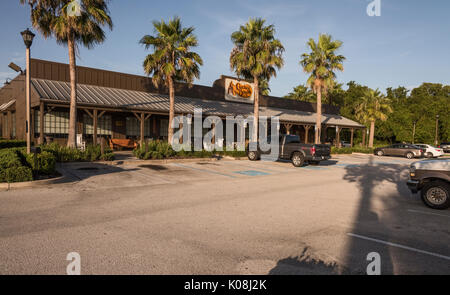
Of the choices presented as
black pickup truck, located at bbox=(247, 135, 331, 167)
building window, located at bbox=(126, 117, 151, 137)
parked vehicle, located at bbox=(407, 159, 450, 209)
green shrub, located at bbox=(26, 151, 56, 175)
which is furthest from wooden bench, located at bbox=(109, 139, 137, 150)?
parked vehicle, located at bbox=(407, 159, 450, 209)

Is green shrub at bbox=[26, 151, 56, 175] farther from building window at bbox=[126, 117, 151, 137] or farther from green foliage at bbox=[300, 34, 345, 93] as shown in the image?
green foliage at bbox=[300, 34, 345, 93]

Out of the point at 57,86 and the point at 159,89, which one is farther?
the point at 159,89

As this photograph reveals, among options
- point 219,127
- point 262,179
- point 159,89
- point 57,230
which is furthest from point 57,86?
point 57,230

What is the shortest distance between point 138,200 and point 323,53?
2384 centimetres

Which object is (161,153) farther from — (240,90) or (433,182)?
(240,90)

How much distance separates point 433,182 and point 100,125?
21.0 meters

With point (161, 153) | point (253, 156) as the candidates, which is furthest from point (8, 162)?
point (253, 156)

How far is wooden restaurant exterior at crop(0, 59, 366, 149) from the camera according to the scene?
18922 mm

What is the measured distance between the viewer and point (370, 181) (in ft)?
42.0

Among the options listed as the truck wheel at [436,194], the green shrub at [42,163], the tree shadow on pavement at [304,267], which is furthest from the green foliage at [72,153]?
the truck wheel at [436,194]

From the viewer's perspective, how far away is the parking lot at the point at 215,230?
409 cm

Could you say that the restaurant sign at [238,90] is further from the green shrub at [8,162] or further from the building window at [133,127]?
the green shrub at [8,162]

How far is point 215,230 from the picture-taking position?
560 cm

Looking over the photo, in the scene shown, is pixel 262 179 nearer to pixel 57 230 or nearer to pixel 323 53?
pixel 57 230
